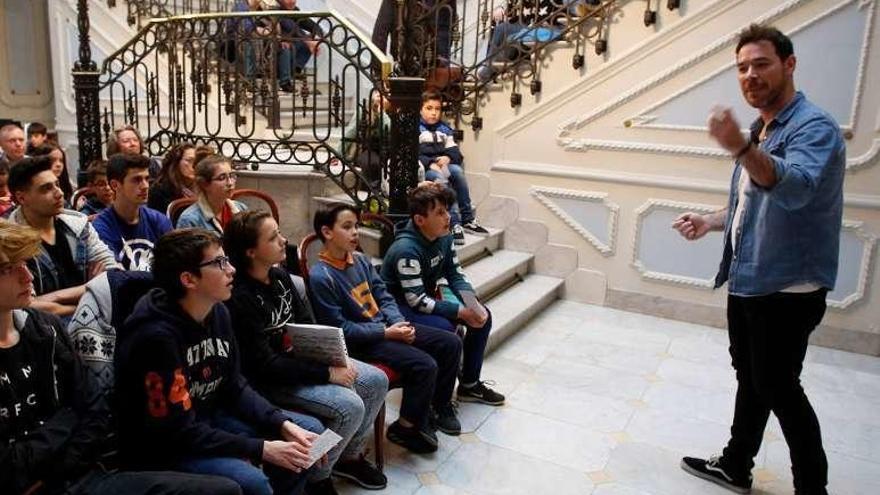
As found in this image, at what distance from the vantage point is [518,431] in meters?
3.07

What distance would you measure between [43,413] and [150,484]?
32cm

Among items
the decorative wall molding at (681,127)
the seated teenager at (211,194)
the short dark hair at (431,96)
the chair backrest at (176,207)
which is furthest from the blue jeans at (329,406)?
the decorative wall molding at (681,127)

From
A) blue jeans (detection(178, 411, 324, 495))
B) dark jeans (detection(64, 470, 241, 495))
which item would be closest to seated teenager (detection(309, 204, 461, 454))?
blue jeans (detection(178, 411, 324, 495))

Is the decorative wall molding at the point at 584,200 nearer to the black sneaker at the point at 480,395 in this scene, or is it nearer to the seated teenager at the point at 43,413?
the black sneaker at the point at 480,395

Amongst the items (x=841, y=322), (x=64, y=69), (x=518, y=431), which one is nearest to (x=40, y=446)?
(x=518, y=431)

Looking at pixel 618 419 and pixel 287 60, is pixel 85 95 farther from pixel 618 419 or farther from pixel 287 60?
pixel 618 419

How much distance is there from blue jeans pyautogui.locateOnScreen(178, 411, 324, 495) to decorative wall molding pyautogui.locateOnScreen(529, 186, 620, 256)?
3.11 m

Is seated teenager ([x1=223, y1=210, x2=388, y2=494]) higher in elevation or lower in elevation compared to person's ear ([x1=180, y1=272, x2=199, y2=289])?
lower

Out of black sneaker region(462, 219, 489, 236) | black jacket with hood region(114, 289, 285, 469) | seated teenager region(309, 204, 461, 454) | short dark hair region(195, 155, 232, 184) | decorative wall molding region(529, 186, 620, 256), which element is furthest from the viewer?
black sneaker region(462, 219, 489, 236)

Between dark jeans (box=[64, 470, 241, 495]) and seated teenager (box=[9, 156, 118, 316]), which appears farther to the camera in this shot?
seated teenager (box=[9, 156, 118, 316])

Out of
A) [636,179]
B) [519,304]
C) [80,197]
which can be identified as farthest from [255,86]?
[636,179]

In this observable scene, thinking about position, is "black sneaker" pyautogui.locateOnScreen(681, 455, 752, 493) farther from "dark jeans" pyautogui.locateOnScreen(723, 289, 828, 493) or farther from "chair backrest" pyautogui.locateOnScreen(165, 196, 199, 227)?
"chair backrest" pyautogui.locateOnScreen(165, 196, 199, 227)

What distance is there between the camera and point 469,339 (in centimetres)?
327

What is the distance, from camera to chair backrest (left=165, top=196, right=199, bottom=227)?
123 inches
